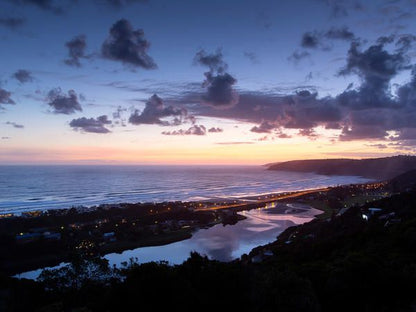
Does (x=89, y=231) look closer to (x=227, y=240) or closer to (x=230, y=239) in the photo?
(x=227, y=240)

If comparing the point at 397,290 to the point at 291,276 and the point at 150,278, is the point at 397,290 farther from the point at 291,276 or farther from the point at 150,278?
the point at 150,278

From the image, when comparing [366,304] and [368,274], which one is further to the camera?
[368,274]

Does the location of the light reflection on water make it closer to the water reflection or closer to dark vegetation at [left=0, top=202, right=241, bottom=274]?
the water reflection

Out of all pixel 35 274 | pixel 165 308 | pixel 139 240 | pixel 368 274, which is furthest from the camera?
pixel 139 240

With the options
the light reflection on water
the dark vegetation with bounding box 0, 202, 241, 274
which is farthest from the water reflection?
the dark vegetation with bounding box 0, 202, 241, 274

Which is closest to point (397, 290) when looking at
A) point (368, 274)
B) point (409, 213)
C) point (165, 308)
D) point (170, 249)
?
point (368, 274)

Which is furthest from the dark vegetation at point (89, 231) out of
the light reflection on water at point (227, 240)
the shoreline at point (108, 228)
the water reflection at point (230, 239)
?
the water reflection at point (230, 239)

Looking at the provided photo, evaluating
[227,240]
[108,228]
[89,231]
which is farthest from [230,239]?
[89,231]

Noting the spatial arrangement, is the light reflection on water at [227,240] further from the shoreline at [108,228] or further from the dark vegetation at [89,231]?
the dark vegetation at [89,231]
